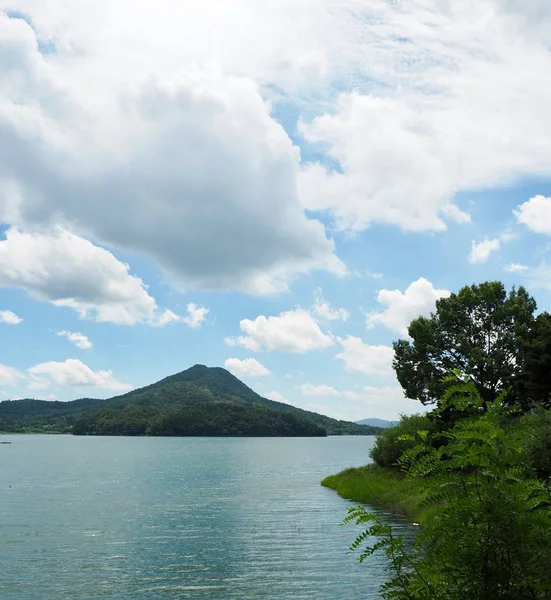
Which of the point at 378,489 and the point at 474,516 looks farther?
the point at 378,489

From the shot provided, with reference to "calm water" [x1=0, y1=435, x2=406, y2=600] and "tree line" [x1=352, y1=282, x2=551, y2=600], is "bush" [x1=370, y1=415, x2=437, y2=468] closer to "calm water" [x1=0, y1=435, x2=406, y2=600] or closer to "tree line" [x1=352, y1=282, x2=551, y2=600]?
"calm water" [x1=0, y1=435, x2=406, y2=600]

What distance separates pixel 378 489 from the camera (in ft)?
192

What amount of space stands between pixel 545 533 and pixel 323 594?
20.5 meters

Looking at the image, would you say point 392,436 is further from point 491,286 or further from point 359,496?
point 491,286

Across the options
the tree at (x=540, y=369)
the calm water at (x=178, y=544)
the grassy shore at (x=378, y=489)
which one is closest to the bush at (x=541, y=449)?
the calm water at (x=178, y=544)

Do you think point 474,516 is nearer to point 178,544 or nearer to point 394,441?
point 178,544

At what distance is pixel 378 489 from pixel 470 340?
92.2ft

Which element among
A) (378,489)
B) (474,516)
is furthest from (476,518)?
(378,489)

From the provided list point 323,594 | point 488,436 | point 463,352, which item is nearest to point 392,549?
point 488,436

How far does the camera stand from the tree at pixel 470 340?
242 feet

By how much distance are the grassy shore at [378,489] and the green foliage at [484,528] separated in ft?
116

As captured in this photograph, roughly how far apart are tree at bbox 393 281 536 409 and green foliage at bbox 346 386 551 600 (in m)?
66.1

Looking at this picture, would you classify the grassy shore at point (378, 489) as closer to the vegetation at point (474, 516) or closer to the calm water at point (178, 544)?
the calm water at point (178, 544)

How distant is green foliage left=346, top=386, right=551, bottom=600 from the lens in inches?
316
